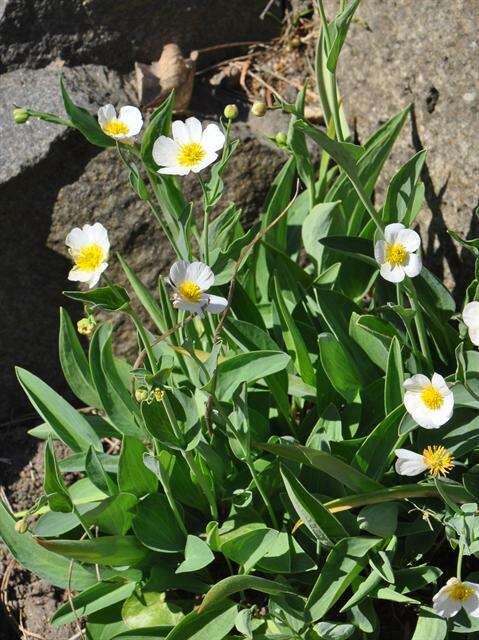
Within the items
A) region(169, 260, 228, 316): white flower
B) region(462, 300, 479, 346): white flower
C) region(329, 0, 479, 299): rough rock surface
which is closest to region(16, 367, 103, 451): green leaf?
region(169, 260, 228, 316): white flower

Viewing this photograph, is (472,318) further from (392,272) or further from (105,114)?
(105,114)

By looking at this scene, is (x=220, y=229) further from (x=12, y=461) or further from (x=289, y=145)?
(x=12, y=461)

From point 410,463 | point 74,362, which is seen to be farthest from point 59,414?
point 410,463

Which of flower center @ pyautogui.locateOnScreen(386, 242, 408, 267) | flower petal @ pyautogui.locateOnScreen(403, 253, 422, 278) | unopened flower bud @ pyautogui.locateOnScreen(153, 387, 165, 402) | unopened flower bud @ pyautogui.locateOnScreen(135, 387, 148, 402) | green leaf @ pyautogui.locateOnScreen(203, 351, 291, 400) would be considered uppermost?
unopened flower bud @ pyautogui.locateOnScreen(135, 387, 148, 402)

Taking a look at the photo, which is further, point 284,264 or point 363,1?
point 363,1

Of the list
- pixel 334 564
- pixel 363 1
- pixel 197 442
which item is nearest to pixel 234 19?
pixel 363 1

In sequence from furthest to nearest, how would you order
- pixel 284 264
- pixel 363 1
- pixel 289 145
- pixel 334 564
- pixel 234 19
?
pixel 234 19 < pixel 363 1 < pixel 284 264 < pixel 289 145 < pixel 334 564

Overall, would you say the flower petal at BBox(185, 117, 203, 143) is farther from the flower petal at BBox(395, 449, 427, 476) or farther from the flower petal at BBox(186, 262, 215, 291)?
the flower petal at BBox(395, 449, 427, 476)
